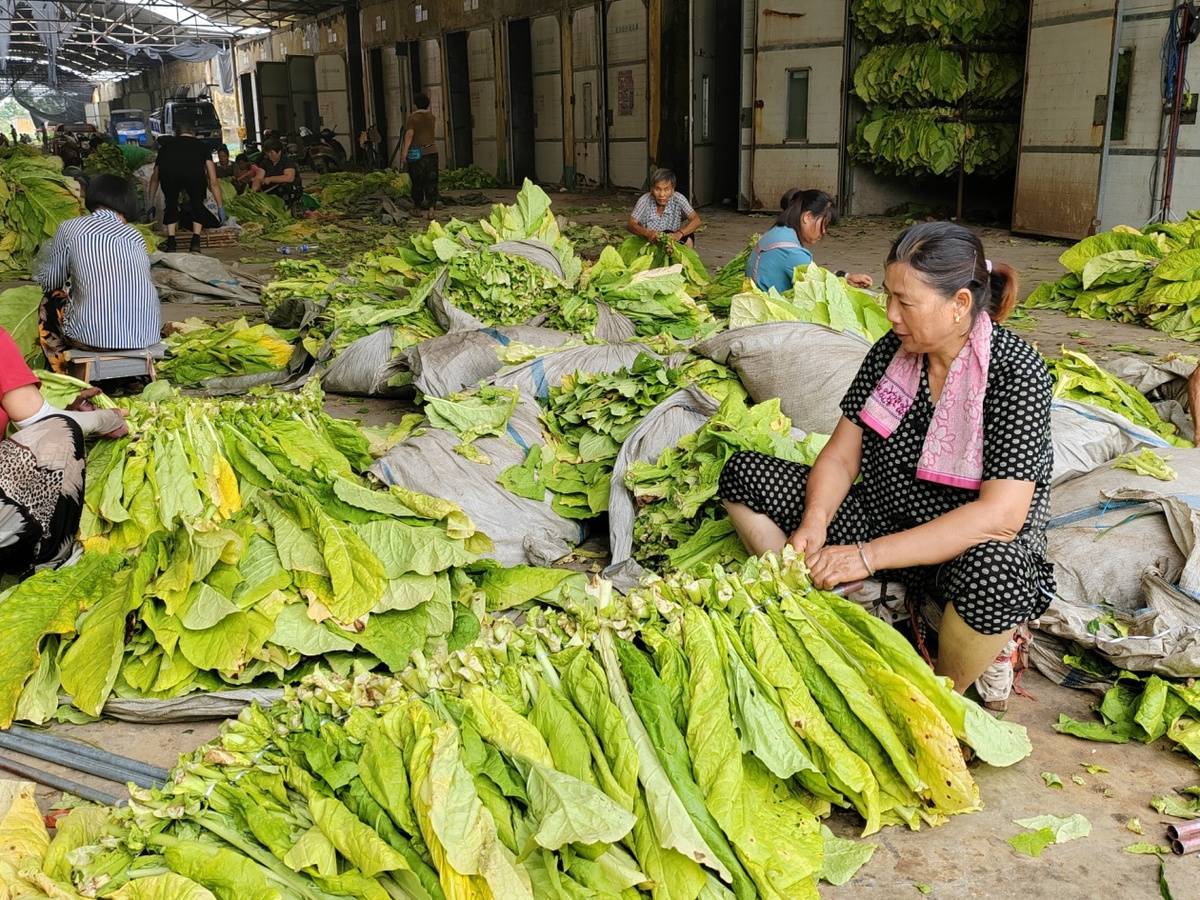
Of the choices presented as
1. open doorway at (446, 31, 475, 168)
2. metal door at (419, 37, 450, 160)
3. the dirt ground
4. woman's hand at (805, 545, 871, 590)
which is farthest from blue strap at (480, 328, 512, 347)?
metal door at (419, 37, 450, 160)

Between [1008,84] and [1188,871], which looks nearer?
[1188,871]

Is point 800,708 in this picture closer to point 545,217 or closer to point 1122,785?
point 1122,785

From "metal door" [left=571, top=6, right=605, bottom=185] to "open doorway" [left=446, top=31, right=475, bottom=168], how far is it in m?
4.03

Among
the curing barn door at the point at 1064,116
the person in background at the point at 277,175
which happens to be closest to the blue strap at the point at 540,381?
the curing barn door at the point at 1064,116

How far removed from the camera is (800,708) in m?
2.29

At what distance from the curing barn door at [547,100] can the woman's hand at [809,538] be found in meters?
17.2

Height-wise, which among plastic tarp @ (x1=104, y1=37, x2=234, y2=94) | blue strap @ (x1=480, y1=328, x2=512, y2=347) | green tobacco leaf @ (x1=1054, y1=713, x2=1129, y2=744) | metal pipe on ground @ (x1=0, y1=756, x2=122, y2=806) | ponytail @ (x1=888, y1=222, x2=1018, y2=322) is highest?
plastic tarp @ (x1=104, y1=37, x2=234, y2=94)

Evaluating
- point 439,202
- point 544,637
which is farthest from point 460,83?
point 544,637

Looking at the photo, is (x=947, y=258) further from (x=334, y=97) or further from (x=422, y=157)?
(x=334, y=97)

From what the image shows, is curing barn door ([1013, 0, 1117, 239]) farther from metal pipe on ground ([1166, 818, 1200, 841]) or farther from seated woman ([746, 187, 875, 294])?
metal pipe on ground ([1166, 818, 1200, 841])

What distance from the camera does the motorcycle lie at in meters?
21.9

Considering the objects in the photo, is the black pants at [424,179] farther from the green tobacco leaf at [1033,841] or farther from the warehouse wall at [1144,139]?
the green tobacco leaf at [1033,841]

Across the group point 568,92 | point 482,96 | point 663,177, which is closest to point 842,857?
point 663,177

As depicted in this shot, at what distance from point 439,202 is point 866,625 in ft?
49.9
